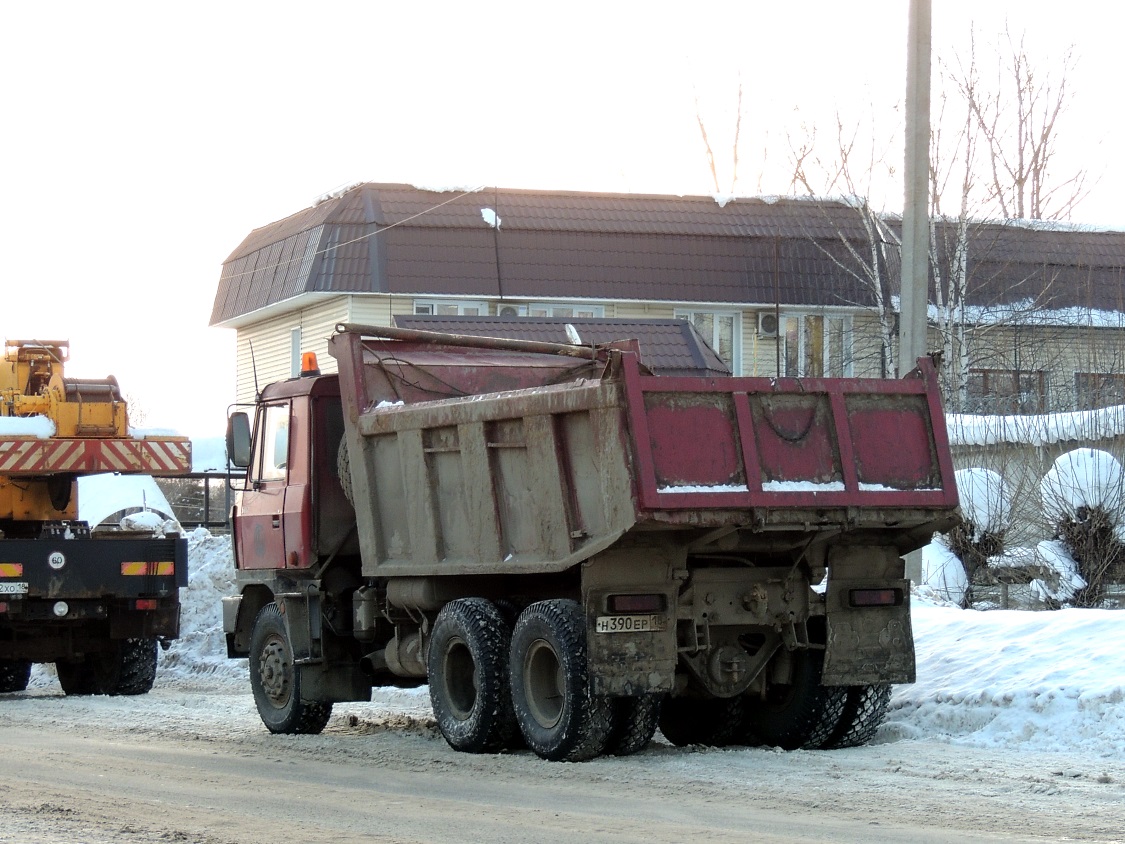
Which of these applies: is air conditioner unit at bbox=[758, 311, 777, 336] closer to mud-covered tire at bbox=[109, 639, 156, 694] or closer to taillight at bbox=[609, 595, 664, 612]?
mud-covered tire at bbox=[109, 639, 156, 694]

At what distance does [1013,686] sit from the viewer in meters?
11.5

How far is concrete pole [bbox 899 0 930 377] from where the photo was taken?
52.0ft

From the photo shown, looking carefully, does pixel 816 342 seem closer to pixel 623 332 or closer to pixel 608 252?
pixel 608 252

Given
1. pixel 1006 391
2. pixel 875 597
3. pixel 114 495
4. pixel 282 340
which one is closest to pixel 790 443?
pixel 875 597

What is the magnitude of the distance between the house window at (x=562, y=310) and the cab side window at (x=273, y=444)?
19.7m

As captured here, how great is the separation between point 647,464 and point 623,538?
61 cm

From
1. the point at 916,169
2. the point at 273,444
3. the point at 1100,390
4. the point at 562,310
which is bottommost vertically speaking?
the point at 273,444

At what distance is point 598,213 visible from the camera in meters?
33.7

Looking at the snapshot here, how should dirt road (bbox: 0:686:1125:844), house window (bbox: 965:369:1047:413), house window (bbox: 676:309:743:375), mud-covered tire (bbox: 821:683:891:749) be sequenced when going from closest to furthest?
dirt road (bbox: 0:686:1125:844) < mud-covered tire (bbox: 821:683:891:749) < house window (bbox: 965:369:1047:413) < house window (bbox: 676:309:743:375)

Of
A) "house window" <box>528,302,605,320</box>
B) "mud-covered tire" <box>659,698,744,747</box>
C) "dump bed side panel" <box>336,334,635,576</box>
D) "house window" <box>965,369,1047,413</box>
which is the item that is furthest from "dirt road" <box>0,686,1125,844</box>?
"house window" <box>528,302,605,320</box>

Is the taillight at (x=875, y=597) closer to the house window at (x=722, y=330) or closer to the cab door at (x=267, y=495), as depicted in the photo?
the cab door at (x=267, y=495)

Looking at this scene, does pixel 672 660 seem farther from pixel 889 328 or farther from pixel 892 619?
pixel 889 328

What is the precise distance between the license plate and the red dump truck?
13 mm

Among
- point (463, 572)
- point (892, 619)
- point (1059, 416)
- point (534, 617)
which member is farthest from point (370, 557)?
point (1059, 416)
